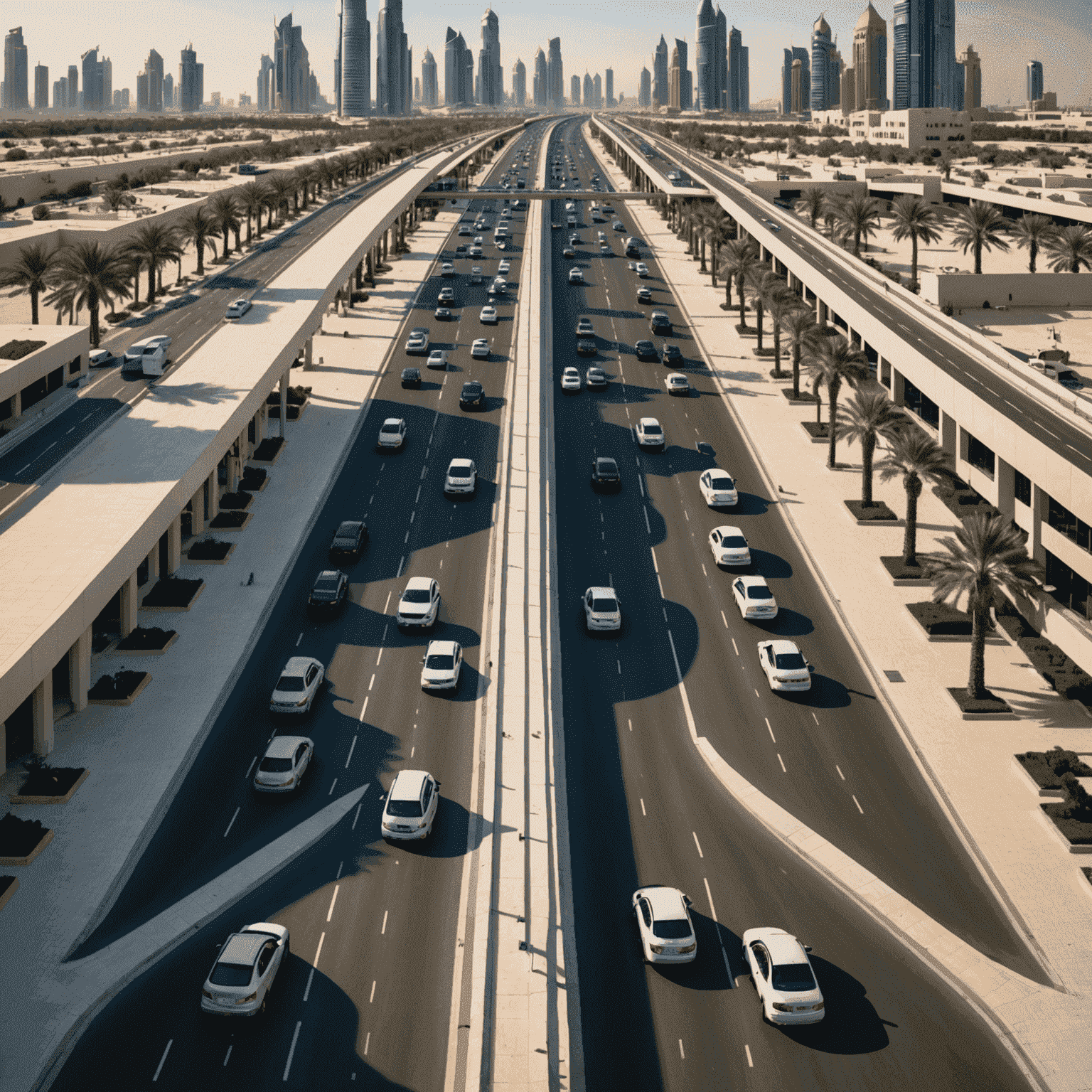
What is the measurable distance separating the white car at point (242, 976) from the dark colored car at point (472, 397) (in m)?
50.1

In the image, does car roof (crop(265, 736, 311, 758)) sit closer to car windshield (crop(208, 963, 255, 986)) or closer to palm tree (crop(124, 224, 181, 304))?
car windshield (crop(208, 963, 255, 986))

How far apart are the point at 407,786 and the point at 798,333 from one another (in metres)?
51.5

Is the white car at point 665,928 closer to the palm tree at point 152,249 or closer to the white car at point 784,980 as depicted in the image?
the white car at point 784,980

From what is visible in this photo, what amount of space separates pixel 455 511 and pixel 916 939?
35350mm

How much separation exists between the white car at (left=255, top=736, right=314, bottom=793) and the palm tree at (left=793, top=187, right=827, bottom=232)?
100m

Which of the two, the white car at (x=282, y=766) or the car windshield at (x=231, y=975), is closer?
the car windshield at (x=231, y=975)

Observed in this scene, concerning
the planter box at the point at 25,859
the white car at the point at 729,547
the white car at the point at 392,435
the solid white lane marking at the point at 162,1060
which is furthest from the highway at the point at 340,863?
the white car at the point at 729,547

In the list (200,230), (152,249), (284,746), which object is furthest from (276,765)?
(200,230)

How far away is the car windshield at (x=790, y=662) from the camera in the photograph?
1651 inches

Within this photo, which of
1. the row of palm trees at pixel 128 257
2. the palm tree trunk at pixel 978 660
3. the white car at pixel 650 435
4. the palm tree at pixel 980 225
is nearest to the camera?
the palm tree trunk at pixel 978 660

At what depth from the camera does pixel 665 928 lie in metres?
28.5

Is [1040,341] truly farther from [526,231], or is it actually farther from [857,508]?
[526,231]

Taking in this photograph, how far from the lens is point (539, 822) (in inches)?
1324

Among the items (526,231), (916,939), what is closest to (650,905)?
(916,939)
